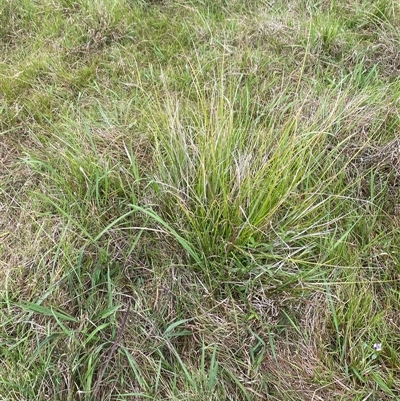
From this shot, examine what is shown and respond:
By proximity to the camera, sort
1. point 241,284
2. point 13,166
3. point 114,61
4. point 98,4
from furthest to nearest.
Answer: point 98,4
point 114,61
point 13,166
point 241,284

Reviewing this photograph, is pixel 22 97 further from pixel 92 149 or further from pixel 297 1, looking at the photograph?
pixel 297 1

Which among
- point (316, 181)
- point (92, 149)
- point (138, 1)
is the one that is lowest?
point (316, 181)

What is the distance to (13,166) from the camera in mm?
1969

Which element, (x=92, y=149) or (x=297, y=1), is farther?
(x=297, y=1)

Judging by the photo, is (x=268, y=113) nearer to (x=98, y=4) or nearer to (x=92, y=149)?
(x=92, y=149)

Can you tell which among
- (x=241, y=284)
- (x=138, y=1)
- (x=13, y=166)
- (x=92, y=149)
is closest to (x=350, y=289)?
(x=241, y=284)

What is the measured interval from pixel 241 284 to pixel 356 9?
5.90ft

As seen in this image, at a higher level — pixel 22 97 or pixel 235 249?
pixel 22 97

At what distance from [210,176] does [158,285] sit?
42 cm

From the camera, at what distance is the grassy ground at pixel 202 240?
4.75 feet

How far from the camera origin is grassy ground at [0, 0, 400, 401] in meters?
1.45

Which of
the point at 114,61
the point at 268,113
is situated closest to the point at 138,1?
the point at 114,61

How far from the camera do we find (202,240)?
Answer: 61.3 inches

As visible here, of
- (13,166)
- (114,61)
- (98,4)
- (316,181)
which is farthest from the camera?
(98,4)
